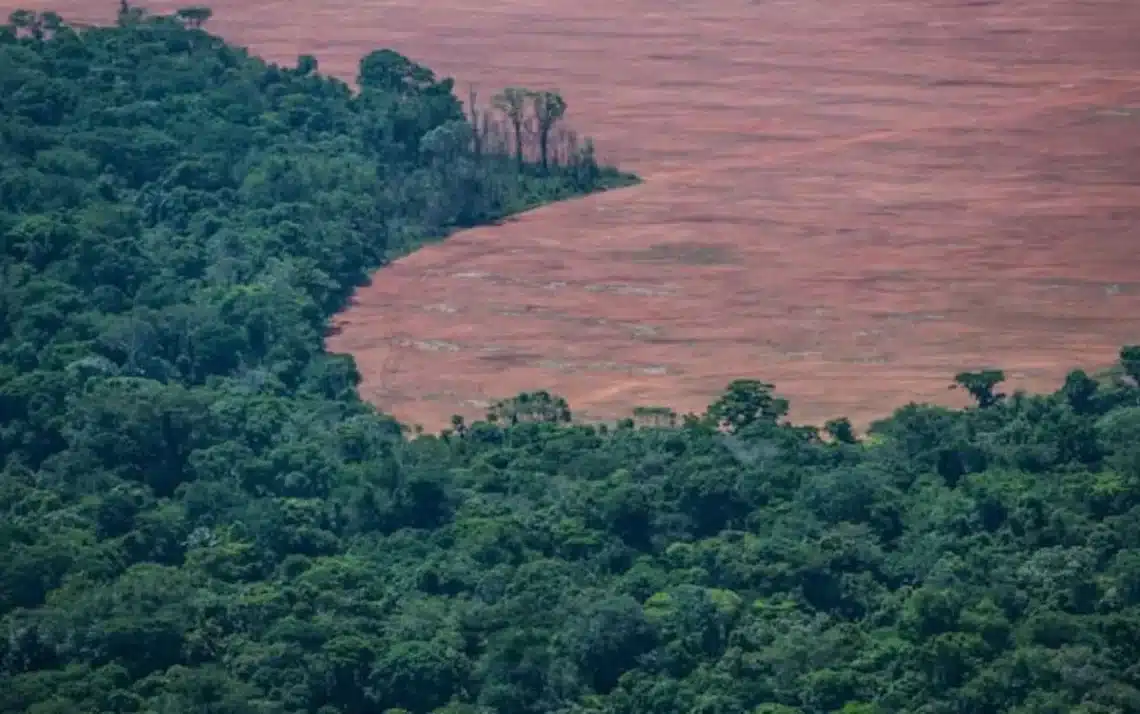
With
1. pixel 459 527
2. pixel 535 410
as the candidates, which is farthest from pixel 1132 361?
pixel 459 527

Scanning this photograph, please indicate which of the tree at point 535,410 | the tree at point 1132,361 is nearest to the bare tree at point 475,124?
the tree at point 535,410

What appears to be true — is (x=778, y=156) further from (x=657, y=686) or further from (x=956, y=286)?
(x=657, y=686)

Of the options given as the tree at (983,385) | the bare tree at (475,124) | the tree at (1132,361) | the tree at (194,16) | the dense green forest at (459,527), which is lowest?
the dense green forest at (459,527)

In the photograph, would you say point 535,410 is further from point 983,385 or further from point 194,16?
point 194,16

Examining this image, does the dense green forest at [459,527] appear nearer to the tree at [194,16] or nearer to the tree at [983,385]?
the tree at [983,385]

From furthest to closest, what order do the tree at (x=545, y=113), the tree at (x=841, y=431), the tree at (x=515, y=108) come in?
1. the tree at (x=515, y=108)
2. the tree at (x=545, y=113)
3. the tree at (x=841, y=431)

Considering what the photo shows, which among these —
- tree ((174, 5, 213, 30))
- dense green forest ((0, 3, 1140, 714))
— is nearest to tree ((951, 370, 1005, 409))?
dense green forest ((0, 3, 1140, 714))

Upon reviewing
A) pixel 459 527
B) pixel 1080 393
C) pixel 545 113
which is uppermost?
pixel 545 113

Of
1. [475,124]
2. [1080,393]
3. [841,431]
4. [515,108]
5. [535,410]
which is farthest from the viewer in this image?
[475,124]
